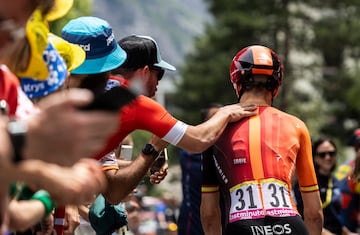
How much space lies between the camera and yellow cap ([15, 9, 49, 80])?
4.38 m

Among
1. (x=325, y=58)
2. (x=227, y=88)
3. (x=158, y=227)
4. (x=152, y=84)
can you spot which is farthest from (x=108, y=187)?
(x=325, y=58)

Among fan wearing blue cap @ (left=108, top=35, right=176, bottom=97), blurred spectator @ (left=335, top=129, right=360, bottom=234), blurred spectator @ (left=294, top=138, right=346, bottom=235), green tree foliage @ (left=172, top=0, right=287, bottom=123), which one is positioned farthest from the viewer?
green tree foliage @ (left=172, top=0, right=287, bottom=123)

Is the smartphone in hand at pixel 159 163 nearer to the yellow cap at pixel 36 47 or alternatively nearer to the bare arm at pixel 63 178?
the yellow cap at pixel 36 47

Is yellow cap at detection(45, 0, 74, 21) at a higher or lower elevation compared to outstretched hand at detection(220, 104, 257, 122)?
higher

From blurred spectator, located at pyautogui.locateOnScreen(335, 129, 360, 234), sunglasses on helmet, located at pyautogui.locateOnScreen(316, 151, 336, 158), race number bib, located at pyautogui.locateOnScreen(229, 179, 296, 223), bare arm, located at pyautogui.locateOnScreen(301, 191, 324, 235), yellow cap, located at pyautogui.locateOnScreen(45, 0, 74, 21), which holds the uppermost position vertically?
yellow cap, located at pyautogui.locateOnScreen(45, 0, 74, 21)

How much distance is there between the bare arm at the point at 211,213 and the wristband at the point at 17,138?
3.26 meters

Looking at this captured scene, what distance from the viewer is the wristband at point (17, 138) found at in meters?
3.51

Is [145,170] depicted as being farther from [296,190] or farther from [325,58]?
[325,58]

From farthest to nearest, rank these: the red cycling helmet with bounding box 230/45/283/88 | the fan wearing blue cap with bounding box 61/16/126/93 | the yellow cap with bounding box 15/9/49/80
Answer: the red cycling helmet with bounding box 230/45/283/88
the fan wearing blue cap with bounding box 61/16/126/93
the yellow cap with bounding box 15/9/49/80

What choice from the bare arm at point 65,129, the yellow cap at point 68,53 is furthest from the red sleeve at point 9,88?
the yellow cap at point 68,53

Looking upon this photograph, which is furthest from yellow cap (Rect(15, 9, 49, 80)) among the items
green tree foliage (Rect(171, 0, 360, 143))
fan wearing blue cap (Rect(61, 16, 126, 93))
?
green tree foliage (Rect(171, 0, 360, 143))

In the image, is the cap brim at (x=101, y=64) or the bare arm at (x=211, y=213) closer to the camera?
the cap brim at (x=101, y=64)

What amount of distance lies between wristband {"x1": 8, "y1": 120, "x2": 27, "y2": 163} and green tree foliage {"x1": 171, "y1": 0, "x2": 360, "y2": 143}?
131 feet

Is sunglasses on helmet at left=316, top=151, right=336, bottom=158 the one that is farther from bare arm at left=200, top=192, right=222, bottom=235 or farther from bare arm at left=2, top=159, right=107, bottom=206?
bare arm at left=2, top=159, right=107, bottom=206
